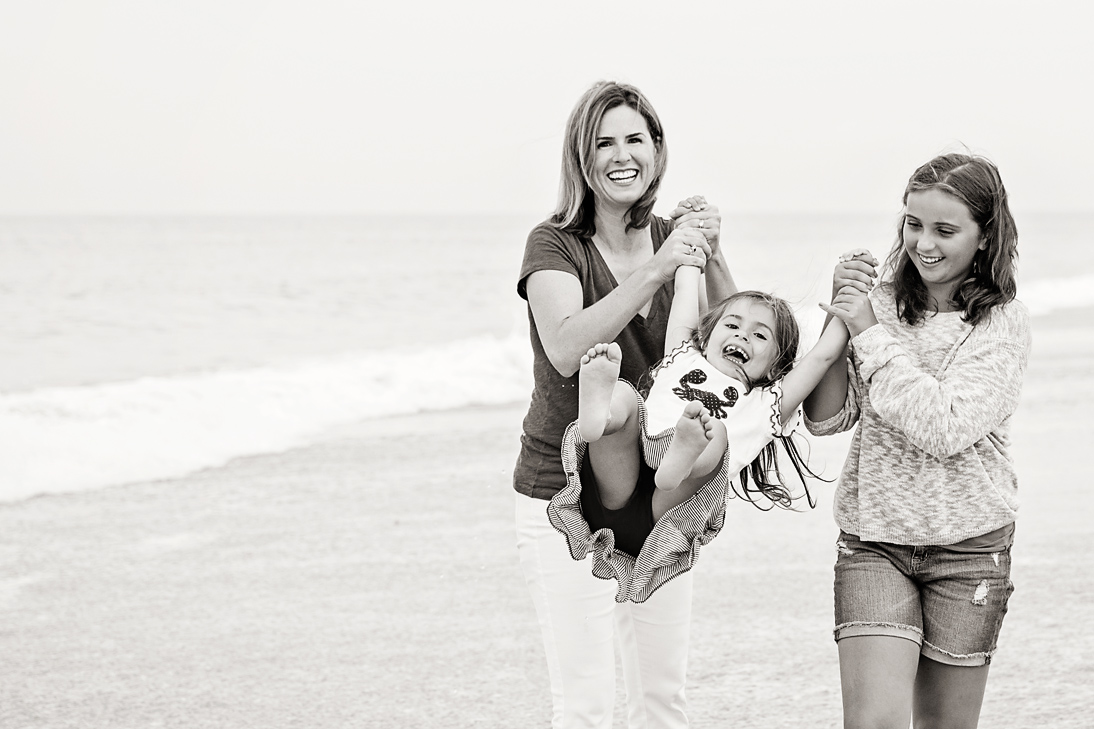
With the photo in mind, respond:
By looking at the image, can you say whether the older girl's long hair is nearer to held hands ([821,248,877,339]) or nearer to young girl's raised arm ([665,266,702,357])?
young girl's raised arm ([665,266,702,357])

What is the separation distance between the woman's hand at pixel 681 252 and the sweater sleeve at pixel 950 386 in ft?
1.53

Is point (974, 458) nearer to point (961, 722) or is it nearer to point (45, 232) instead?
point (961, 722)

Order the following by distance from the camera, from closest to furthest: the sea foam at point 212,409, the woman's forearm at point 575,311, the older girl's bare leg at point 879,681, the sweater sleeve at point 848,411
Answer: the older girl's bare leg at point 879,681, the woman's forearm at point 575,311, the sweater sleeve at point 848,411, the sea foam at point 212,409

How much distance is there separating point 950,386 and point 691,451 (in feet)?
2.16

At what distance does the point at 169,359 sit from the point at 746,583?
11369 mm

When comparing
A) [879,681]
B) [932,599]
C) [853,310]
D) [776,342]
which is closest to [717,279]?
[776,342]

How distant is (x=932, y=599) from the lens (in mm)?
2875

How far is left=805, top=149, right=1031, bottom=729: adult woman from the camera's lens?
2.80m

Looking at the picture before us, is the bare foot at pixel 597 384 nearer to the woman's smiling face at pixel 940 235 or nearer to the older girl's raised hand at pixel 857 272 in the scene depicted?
the older girl's raised hand at pixel 857 272

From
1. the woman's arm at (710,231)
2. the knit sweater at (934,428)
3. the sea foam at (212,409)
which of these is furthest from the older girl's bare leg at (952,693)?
→ the sea foam at (212,409)

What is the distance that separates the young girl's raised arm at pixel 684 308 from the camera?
3.07 meters

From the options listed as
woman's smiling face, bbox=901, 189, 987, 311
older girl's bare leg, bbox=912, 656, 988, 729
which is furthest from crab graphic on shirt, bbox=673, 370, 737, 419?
older girl's bare leg, bbox=912, 656, 988, 729

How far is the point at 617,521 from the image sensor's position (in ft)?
9.93

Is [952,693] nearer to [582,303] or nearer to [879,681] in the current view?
[879,681]
